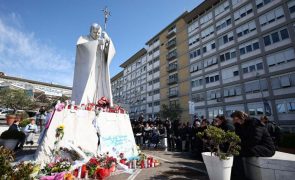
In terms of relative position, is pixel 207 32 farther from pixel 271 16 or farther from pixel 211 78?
pixel 271 16

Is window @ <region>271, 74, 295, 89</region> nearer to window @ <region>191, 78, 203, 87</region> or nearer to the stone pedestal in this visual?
window @ <region>191, 78, 203, 87</region>

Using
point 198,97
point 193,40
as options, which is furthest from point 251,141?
point 193,40

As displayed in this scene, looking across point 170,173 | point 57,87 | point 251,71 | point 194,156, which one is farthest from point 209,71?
point 57,87

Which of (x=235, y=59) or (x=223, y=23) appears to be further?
(x=223, y=23)

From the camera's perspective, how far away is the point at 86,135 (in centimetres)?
741

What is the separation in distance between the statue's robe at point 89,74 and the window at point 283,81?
25227mm

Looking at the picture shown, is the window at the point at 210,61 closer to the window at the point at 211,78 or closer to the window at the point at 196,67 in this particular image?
the window at the point at 196,67

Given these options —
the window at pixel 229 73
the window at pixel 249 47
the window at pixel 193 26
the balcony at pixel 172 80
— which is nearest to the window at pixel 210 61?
the window at pixel 229 73

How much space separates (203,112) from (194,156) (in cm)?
2814

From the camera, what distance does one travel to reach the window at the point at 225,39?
108ft

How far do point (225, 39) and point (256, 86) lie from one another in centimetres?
1056

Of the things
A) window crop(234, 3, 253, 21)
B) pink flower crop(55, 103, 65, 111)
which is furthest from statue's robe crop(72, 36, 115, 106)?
window crop(234, 3, 253, 21)

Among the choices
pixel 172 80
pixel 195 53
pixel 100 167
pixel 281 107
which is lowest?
pixel 100 167

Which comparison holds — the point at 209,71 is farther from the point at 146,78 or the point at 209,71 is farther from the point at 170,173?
the point at 170,173
